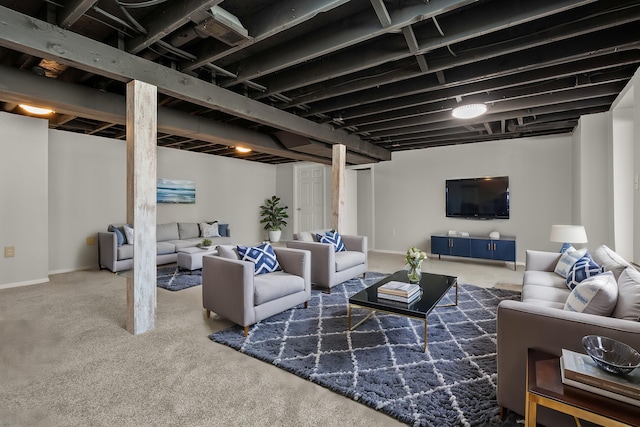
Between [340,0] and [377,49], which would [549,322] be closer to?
[340,0]

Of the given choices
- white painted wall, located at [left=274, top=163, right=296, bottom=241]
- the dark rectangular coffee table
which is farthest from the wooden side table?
white painted wall, located at [left=274, top=163, right=296, bottom=241]

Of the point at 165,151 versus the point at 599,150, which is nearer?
the point at 599,150

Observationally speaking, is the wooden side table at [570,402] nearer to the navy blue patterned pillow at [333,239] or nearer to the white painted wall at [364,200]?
the navy blue patterned pillow at [333,239]

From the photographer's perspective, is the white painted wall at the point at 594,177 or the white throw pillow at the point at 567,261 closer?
the white throw pillow at the point at 567,261

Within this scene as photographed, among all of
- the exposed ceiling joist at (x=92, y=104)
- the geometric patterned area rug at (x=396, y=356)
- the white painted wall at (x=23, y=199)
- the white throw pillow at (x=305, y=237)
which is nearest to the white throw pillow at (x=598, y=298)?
the geometric patterned area rug at (x=396, y=356)

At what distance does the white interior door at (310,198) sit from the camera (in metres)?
8.48

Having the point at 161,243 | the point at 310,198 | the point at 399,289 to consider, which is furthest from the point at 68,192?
the point at 399,289

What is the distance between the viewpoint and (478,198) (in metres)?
6.08

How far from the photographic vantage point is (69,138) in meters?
5.25

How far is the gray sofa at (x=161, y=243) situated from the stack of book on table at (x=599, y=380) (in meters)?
4.45

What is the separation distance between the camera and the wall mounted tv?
5848 mm

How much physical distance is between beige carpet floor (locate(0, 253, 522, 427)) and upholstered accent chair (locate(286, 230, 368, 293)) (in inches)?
53.5

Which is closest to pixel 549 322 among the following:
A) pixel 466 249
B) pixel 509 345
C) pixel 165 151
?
pixel 509 345

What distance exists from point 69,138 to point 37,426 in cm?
518
